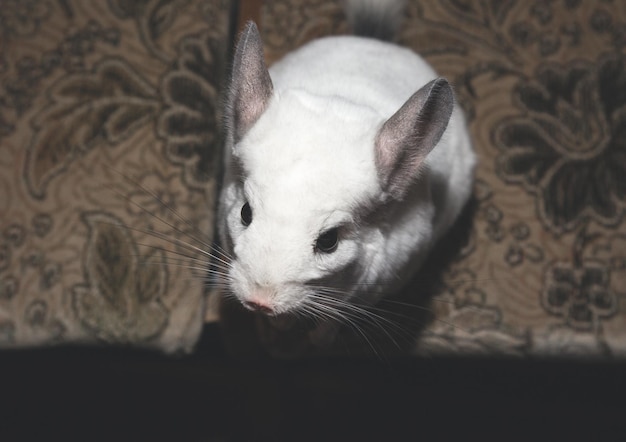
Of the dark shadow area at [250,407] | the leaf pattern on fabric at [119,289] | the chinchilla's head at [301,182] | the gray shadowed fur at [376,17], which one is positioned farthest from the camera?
the dark shadow area at [250,407]

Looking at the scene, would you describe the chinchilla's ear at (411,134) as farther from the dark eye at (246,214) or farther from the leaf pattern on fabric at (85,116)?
the leaf pattern on fabric at (85,116)

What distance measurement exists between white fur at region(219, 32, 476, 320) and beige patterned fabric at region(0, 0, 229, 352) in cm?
23

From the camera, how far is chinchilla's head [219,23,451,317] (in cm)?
70

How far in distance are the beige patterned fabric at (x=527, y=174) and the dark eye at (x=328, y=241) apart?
0.34m

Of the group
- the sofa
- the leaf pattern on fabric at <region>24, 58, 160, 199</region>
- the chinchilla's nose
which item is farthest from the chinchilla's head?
the leaf pattern on fabric at <region>24, 58, 160, 199</region>

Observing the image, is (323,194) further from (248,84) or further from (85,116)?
(85,116)

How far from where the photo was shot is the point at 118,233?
1.09 m

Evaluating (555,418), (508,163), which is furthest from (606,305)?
(555,418)

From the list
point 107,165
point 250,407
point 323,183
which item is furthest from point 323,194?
point 250,407

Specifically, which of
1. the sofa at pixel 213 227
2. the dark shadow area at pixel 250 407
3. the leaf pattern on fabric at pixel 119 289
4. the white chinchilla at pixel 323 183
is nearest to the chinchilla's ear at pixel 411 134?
the white chinchilla at pixel 323 183

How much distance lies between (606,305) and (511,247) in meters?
0.19

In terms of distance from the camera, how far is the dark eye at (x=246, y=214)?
0.75m

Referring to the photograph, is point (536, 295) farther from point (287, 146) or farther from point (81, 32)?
point (81, 32)

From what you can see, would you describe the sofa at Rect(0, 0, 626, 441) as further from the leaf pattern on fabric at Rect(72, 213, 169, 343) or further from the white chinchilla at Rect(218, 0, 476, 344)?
the white chinchilla at Rect(218, 0, 476, 344)
